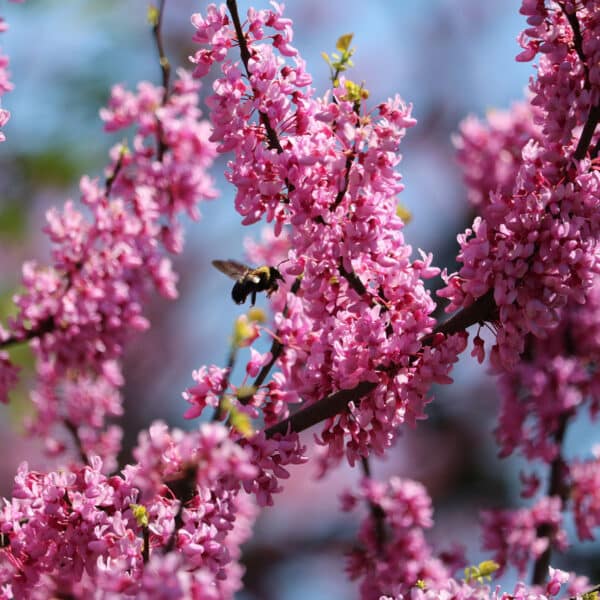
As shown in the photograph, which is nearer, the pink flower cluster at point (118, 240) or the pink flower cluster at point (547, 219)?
the pink flower cluster at point (547, 219)

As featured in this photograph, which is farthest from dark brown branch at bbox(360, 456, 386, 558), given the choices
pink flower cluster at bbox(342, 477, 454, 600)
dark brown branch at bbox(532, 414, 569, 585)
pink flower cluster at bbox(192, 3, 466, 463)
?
pink flower cluster at bbox(192, 3, 466, 463)

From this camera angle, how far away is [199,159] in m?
4.56

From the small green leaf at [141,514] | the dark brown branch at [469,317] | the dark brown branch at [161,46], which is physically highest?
the dark brown branch at [161,46]

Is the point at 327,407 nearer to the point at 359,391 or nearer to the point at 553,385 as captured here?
the point at 359,391

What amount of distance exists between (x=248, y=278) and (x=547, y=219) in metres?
1.15

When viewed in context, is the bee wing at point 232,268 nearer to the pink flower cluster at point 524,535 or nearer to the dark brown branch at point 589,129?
the dark brown branch at point 589,129

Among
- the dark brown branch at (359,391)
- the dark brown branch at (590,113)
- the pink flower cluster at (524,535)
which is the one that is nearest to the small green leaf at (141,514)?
the dark brown branch at (359,391)

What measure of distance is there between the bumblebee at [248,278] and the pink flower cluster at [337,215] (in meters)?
0.30

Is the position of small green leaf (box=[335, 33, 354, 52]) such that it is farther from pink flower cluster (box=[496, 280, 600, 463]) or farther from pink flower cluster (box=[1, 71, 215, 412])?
pink flower cluster (box=[496, 280, 600, 463])

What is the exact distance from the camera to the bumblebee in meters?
3.22

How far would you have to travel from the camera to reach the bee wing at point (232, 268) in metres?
3.33

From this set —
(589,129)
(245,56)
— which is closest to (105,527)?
(245,56)

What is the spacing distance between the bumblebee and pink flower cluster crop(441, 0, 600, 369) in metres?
0.80

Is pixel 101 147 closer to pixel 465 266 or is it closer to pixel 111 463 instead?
pixel 111 463
